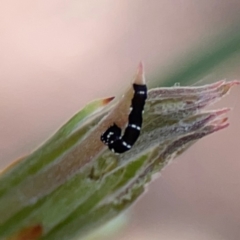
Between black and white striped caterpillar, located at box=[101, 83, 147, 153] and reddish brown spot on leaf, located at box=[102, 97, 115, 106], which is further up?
reddish brown spot on leaf, located at box=[102, 97, 115, 106]

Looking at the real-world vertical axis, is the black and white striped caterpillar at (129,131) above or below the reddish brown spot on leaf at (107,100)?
below

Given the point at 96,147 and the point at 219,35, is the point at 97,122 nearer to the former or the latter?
the point at 96,147

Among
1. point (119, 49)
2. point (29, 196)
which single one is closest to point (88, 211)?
point (29, 196)

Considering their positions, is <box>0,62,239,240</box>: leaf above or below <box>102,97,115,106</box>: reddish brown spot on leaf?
below
